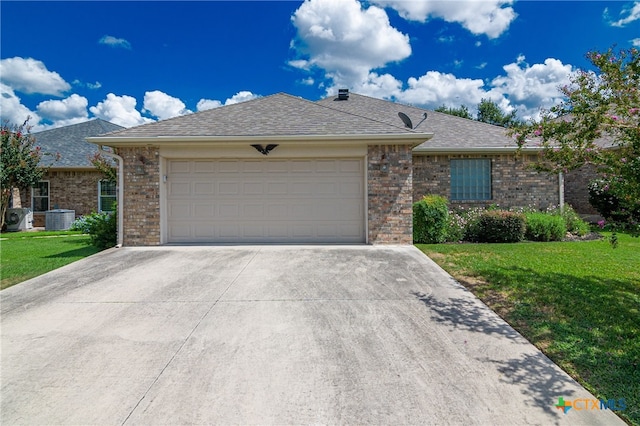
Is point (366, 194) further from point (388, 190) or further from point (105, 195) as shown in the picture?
point (105, 195)

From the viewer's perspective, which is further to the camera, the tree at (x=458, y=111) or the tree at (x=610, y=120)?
the tree at (x=458, y=111)

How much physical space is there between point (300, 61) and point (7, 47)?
11.1 meters

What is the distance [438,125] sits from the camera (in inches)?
524

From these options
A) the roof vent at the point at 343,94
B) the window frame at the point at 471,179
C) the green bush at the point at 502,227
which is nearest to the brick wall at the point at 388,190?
the green bush at the point at 502,227

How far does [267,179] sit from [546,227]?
8415mm

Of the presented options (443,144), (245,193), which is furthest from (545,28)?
(245,193)

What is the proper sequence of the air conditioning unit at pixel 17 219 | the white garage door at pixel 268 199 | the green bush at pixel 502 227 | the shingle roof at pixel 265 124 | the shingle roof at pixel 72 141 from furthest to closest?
the shingle roof at pixel 72 141, the air conditioning unit at pixel 17 219, the green bush at pixel 502 227, the white garage door at pixel 268 199, the shingle roof at pixel 265 124

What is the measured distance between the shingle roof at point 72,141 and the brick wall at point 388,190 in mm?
13501

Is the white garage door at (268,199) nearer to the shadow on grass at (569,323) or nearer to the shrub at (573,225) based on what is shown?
the shadow on grass at (569,323)

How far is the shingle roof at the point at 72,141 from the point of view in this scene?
51.3 feet

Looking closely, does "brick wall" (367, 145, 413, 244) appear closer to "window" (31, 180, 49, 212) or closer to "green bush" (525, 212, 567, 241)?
"green bush" (525, 212, 567, 241)

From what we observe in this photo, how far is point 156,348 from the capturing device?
10.8 feet

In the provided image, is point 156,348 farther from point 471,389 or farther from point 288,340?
point 471,389

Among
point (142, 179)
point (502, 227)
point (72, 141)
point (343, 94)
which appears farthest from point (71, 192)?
point (502, 227)
